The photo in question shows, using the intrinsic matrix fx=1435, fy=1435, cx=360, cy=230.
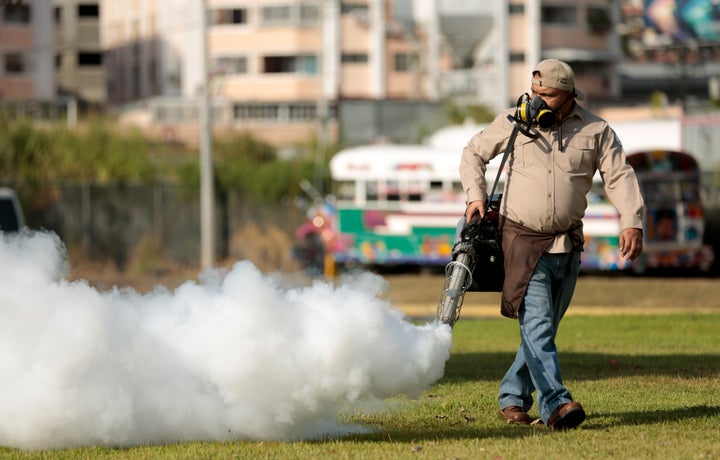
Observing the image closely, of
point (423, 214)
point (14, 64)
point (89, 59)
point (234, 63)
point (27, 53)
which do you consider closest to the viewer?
point (423, 214)

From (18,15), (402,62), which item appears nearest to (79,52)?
(18,15)

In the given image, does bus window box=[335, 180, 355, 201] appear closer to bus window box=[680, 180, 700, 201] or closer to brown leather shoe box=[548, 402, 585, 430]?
bus window box=[680, 180, 700, 201]

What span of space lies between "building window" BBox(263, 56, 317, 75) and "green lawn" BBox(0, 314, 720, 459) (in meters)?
55.6

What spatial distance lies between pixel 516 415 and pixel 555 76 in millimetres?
2194

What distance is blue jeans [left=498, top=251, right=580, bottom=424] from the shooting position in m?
8.91

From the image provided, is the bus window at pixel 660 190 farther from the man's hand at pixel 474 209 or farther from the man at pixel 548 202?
the man's hand at pixel 474 209

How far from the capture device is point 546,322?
896cm

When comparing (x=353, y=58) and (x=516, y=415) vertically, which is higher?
(x=353, y=58)

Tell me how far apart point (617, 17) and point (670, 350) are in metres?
60.2

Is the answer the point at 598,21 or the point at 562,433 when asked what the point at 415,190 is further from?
the point at 598,21

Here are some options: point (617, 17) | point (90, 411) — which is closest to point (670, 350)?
point (90, 411)

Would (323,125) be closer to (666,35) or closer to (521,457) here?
(666,35)

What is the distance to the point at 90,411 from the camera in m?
8.17

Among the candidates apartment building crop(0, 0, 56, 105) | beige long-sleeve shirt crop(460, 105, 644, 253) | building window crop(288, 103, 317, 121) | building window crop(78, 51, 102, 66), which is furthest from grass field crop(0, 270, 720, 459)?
building window crop(78, 51, 102, 66)
